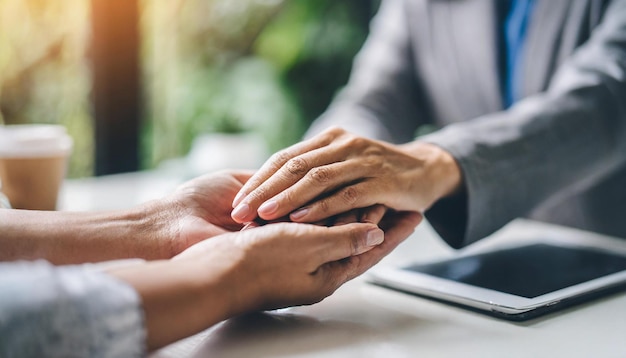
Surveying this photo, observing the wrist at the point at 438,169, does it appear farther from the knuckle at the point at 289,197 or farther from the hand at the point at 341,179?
the knuckle at the point at 289,197

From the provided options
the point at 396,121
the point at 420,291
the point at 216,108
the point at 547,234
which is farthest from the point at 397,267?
the point at 216,108

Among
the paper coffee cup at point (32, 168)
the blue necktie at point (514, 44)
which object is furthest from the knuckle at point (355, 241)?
the blue necktie at point (514, 44)

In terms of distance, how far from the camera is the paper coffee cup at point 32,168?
1.00 meters

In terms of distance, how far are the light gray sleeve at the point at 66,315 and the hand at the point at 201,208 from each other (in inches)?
9.1

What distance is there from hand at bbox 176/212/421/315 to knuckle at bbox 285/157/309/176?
0.11 metres

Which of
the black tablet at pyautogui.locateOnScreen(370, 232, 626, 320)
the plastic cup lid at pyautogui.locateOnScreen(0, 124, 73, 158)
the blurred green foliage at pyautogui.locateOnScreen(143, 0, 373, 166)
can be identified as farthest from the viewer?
the blurred green foliage at pyautogui.locateOnScreen(143, 0, 373, 166)

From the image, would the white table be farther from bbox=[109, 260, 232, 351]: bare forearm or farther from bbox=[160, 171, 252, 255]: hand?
bbox=[160, 171, 252, 255]: hand

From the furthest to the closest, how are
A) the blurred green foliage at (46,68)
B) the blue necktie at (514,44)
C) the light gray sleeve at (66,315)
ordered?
Result: the blurred green foliage at (46,68), the blue necktie at (514,44), the light gray sleeve at (66,315)

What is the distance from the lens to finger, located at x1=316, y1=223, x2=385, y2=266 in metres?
0.66

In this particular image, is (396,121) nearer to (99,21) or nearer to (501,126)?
(501,126)

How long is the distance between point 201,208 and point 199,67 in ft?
7.09

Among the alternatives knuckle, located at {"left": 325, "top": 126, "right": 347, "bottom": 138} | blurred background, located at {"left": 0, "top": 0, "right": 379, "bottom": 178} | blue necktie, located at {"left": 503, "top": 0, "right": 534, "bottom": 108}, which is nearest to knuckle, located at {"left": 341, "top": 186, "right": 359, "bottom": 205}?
knuckle, located at {"left": 325, "top": 126, "right": 347, "bottom": 138}

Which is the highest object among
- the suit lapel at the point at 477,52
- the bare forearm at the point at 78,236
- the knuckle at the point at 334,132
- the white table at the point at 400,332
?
the suit lapel at the point at 477,52

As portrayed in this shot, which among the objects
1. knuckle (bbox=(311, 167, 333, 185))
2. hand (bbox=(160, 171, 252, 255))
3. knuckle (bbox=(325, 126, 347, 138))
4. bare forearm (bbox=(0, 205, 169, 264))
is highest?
knuckle (bbox=(325, 126, 347, 138))
